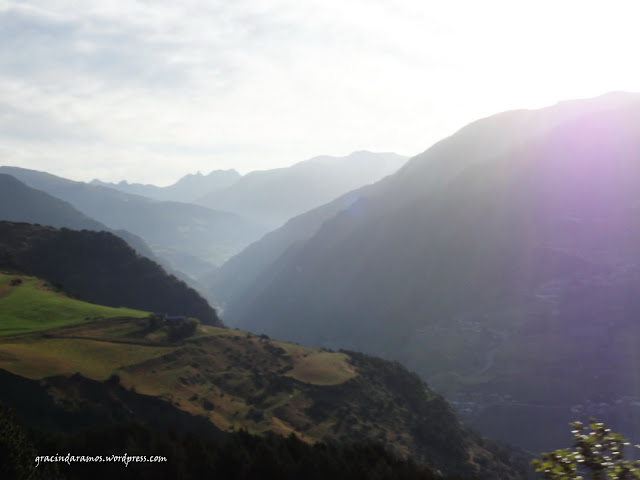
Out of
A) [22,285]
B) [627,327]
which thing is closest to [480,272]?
[627,327]

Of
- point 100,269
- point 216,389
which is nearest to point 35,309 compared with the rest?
point 216,389

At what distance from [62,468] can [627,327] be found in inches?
4596

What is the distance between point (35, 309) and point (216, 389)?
2586 cm

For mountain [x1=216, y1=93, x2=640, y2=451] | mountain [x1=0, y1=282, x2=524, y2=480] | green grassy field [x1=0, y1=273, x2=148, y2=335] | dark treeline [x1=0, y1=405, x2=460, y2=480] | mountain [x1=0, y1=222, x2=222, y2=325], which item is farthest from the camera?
mountain [x1=216, y1=93, x2=640, y2=451]

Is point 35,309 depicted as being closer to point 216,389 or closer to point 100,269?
point 216,389

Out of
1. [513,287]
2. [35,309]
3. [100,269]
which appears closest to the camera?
[35,309]

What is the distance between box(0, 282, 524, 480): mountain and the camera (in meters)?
43.0

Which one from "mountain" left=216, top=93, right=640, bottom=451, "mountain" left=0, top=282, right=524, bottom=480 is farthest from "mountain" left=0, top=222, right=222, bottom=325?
"mountain" left=216, top=93, right=640, bottom=451

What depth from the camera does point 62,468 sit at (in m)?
22.4

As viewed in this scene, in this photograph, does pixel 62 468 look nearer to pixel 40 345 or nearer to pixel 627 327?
pixel 40 345

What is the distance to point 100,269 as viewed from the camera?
103375 mm

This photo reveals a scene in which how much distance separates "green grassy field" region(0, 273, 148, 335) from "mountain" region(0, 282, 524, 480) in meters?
0.33

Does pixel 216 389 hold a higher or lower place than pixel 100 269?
lower

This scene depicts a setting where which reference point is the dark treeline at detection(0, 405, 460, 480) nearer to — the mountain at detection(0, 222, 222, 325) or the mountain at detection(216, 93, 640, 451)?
the mountain at detection(216, 93, 640, 451)
